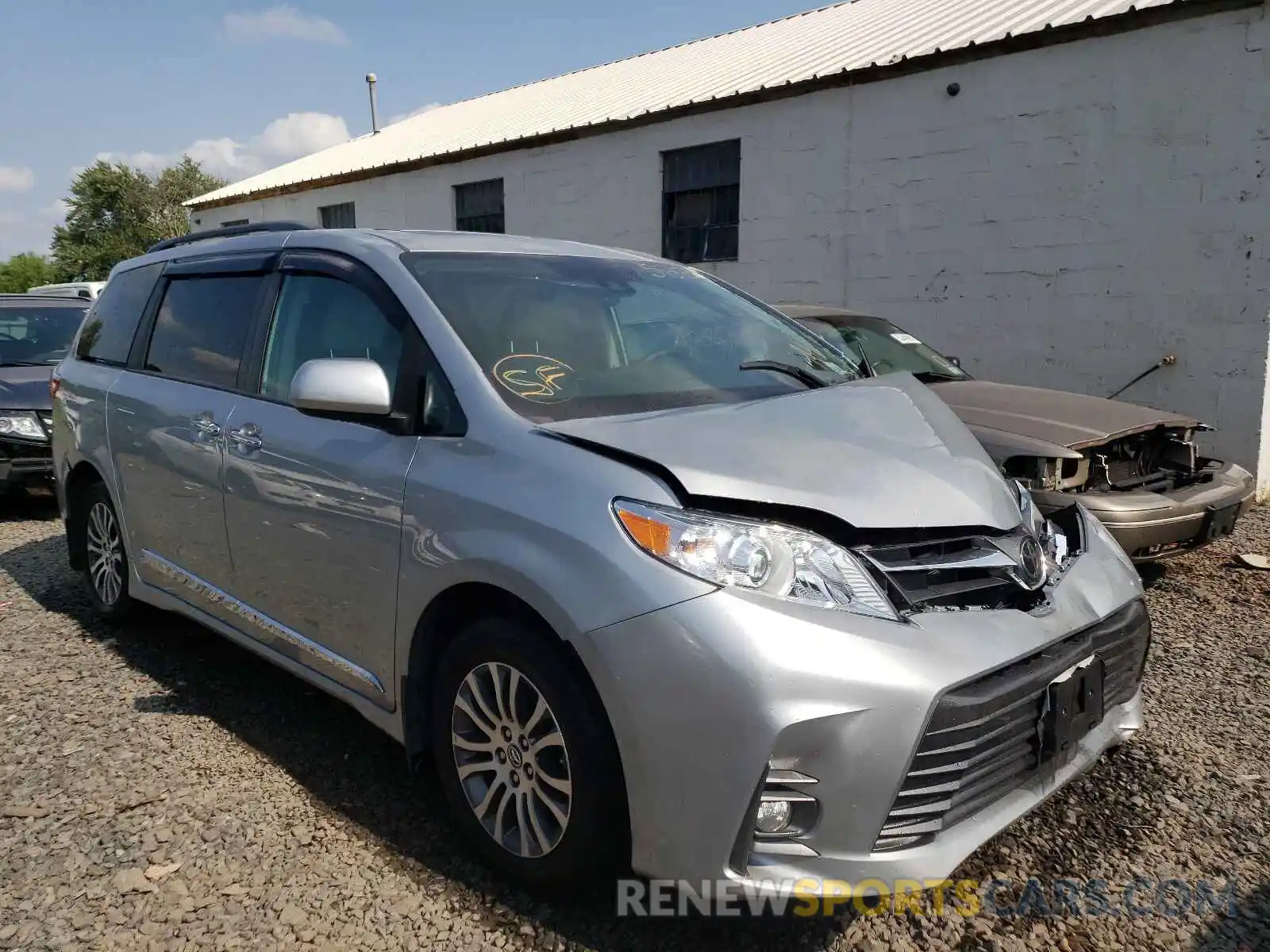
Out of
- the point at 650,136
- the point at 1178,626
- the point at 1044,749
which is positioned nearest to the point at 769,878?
the point at 1044,749

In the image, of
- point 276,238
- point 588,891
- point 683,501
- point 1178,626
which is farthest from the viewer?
point 1178,626

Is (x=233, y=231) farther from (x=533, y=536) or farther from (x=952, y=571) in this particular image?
(x=952, y=571)

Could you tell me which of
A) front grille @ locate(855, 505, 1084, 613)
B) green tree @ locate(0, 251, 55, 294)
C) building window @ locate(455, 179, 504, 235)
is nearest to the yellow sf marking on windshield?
front grille @ locate(855, 505, 1084, 613)

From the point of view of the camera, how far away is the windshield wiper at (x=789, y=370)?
2.99 metres

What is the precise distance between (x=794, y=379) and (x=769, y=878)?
63.4 inches

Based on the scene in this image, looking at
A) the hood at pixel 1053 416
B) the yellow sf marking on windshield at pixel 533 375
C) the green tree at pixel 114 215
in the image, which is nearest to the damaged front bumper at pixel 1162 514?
the hood at pixel 1053 416

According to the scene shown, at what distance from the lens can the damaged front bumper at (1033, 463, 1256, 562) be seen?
4086mm

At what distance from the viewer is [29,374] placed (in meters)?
7.28

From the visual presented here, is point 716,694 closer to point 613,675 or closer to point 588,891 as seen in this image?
point 613,675

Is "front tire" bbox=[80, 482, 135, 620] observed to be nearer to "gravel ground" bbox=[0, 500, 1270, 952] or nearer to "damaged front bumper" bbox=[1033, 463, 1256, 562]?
"gravel ground" bbox=[0, 500, 1270, 952]

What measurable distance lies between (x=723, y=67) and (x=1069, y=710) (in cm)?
1233

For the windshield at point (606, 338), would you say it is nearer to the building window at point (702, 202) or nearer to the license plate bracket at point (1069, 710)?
the license plate bracket at point (1069, 710)

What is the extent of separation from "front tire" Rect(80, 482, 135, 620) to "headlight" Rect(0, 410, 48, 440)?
273cm

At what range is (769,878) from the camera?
193cm
